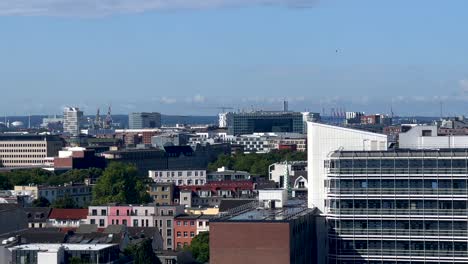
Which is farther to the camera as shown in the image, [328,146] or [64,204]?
[64,204]

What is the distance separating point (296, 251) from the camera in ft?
200

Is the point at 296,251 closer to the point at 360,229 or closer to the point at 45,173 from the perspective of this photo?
the point at 360,229

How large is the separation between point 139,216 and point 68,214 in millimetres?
5688

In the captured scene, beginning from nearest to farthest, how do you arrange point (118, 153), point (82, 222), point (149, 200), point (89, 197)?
point (82, 222)
point (149, 200)
point (89, 197)
point (118, 153)

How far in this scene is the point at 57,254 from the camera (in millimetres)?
65562

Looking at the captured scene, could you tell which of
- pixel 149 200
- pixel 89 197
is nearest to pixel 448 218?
pixel 149 200

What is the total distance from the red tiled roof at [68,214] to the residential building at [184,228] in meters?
7.14

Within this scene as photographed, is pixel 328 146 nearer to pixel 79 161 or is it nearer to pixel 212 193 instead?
pixel 212 193

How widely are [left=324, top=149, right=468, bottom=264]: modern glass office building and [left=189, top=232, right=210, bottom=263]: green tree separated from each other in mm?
18986

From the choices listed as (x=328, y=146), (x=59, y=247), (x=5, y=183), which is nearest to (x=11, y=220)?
(x=59, y=247)

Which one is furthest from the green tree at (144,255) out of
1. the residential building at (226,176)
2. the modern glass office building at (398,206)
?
the residential building at (226,176)

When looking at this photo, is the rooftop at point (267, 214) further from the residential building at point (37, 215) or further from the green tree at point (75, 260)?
the residential building at point (37, 215)

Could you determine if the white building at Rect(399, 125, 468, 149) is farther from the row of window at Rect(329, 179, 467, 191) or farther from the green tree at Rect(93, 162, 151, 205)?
the green tree at Rect(93, 162, 151, 205)

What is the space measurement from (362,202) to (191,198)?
59945 millimetres
